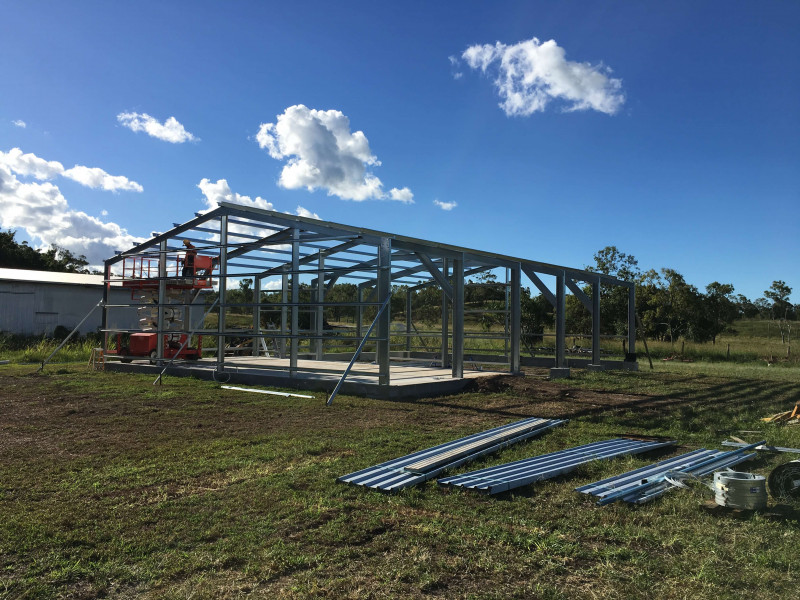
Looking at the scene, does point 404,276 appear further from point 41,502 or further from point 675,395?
point 41,502

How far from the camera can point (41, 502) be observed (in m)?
4.46

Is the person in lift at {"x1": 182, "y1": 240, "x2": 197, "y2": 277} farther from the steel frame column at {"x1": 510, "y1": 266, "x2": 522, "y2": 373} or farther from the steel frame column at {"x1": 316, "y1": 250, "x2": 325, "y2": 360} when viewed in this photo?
the steel frame column at {"x1": 510, "y1": 266, "x2": 522, "y2": 373}

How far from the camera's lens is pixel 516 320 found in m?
14.4

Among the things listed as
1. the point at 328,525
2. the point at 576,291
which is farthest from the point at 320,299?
the point at 328,525

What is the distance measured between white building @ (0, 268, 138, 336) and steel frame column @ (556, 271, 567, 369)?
19362mm

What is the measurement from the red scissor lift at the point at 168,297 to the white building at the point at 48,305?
9704 mm

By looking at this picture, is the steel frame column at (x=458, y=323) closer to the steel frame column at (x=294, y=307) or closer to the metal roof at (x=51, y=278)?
the steel frame column at (x=294, y=307)

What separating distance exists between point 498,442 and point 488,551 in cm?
310

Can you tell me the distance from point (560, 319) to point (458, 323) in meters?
4.88

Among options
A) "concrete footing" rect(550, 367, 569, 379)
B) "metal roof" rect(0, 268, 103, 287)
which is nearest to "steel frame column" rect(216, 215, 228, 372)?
"concrete footing" rect(550, 367, 569, 379)

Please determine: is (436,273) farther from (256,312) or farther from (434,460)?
(434,460)

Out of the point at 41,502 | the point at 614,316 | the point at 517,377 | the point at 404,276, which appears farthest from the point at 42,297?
the point at 614,316

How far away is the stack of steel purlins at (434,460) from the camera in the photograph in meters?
4.95

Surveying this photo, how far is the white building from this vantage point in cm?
2517
